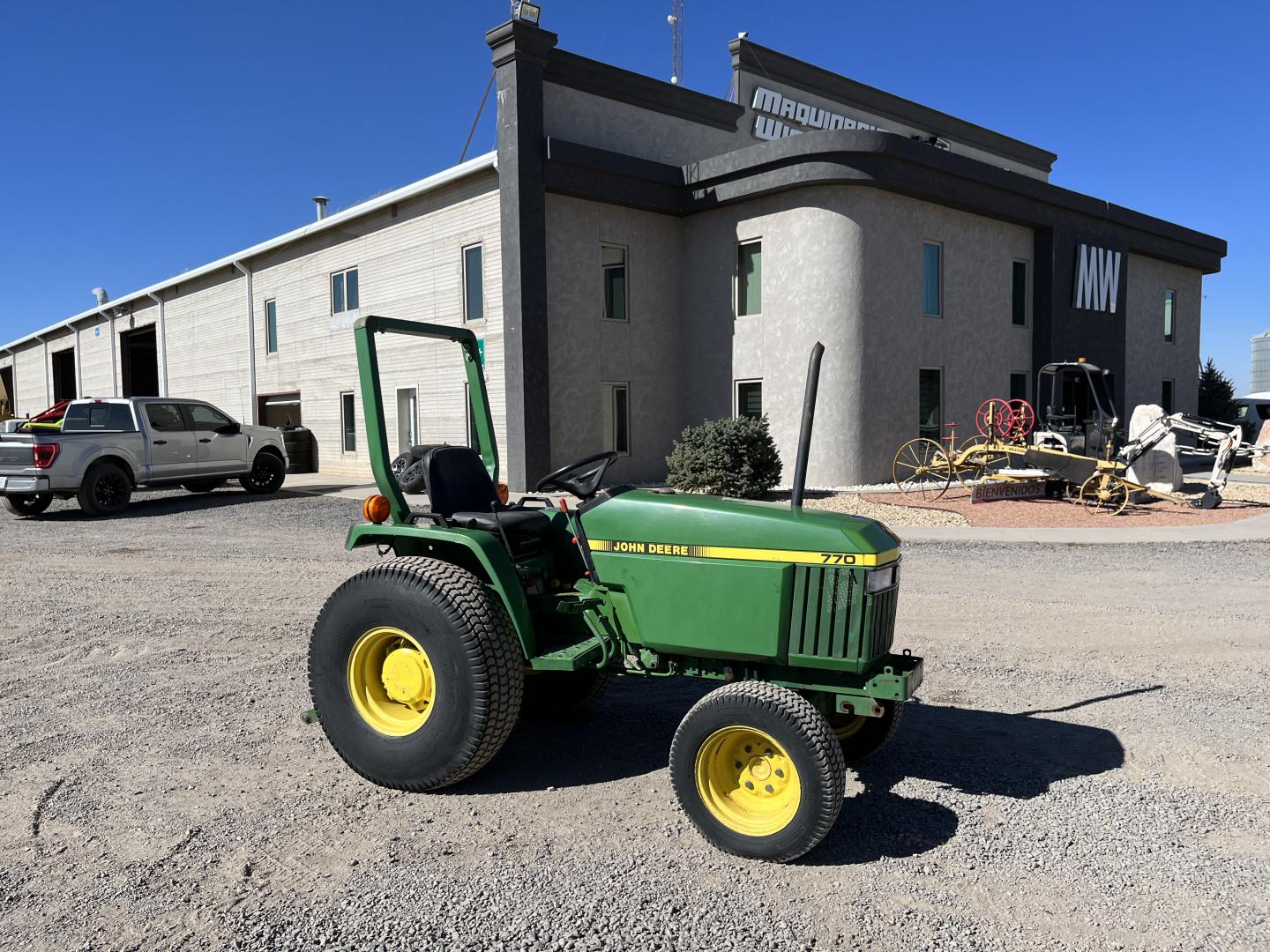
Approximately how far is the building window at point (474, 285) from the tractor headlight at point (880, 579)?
52.3 ft

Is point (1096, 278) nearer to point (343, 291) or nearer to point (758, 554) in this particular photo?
point (343, 291)

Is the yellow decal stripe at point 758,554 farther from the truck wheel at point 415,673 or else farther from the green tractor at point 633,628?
the truck wheel at point 415,673

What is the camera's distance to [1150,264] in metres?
25.6

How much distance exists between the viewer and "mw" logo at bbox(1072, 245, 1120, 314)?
2216cm

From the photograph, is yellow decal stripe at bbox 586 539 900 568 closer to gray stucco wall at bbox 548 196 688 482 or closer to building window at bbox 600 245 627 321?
gray stucco wall at bbox 548 196 688 482

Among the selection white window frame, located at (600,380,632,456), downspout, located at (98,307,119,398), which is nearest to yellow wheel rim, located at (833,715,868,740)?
white window frame, located at (600,380,632,456)

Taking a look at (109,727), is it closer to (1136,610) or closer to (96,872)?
(96,872)

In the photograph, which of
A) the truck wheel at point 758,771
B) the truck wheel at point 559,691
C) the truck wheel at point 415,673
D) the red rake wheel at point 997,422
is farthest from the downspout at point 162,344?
the truck wheel at point 758,771

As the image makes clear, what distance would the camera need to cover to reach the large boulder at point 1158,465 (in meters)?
15.3

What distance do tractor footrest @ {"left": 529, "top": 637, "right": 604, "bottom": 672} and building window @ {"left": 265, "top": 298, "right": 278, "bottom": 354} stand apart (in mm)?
23843

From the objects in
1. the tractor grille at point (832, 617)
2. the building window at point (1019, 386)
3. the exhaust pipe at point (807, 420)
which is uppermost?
the building window at point (1019, 386)

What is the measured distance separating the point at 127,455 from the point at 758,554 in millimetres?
14485

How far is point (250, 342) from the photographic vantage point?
2630 cm

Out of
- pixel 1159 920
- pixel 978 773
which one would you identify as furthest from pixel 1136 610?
pixel 1159 920
